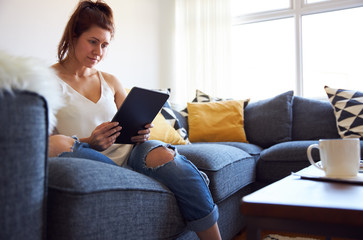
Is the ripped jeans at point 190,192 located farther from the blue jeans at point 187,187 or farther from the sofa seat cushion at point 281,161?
the sofa seat cushion at point 281,161

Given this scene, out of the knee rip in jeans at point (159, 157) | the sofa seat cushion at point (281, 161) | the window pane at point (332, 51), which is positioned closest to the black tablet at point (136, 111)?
the knee rip in jeans at point (159, 157)

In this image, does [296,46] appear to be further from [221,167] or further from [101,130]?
[101,130]

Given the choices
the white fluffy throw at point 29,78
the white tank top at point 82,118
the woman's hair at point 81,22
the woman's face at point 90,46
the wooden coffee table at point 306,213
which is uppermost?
the woman's hair at point 81,22

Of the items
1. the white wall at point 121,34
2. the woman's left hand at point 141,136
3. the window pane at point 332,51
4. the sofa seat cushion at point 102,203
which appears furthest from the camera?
the window pane at point 332,51

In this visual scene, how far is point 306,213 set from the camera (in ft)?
1.90

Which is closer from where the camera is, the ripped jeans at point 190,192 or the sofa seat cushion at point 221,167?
the ripped jeans at point 190,192

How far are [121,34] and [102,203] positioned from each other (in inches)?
108

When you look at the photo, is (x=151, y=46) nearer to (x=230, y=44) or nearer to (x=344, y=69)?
(x=230, y=44)

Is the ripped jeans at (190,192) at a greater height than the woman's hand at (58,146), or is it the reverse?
the woman's hand at (58,146)

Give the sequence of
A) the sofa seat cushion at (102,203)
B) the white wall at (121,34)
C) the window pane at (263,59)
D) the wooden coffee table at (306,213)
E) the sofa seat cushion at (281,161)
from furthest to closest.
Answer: the window pane at (263,59) → the white wall at (121,34) → the sofa seat cushion at (281,161) → the sofa seat cushion at (102,203) → the wooden coffee table at (306,213)

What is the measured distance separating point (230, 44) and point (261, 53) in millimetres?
362

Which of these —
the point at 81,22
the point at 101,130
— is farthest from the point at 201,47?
the point at 101,130

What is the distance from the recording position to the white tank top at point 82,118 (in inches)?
55.0

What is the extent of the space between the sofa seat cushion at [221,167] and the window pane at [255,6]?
95.5 inches
